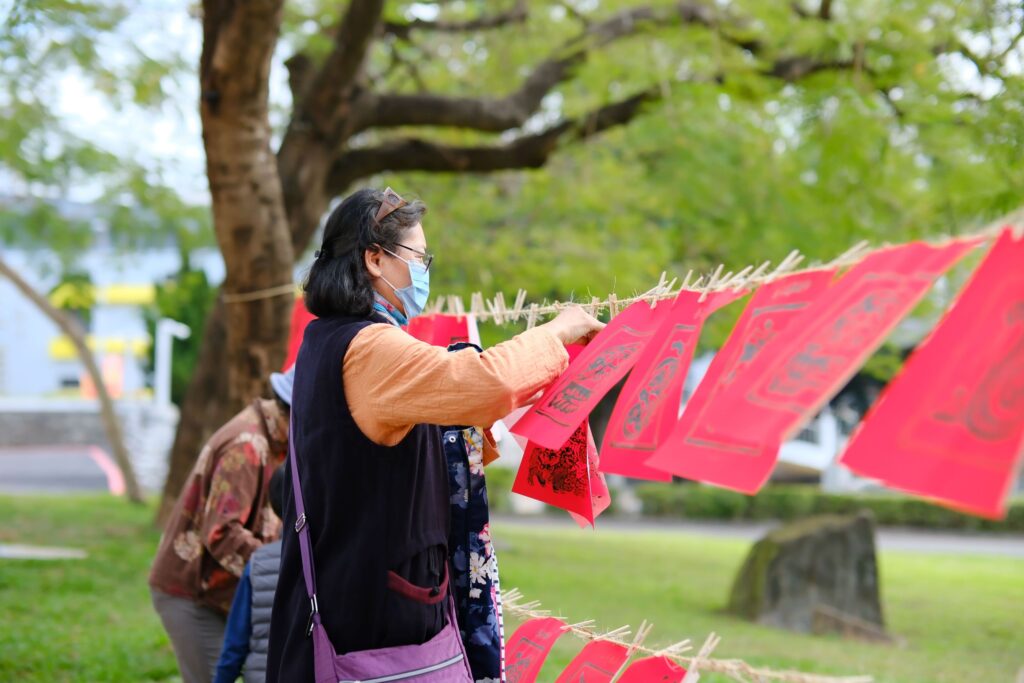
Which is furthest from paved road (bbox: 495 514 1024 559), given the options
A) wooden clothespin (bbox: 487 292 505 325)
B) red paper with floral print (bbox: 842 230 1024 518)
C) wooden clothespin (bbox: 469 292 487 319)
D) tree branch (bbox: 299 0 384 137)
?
red paper with floral print (bbox: 842 230 1024 518)

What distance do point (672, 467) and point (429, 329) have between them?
1.97 meters

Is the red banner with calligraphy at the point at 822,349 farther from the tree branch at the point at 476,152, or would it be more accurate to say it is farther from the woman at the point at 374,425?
the tree branch at the point at 476,152

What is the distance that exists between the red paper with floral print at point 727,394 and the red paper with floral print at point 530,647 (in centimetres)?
106

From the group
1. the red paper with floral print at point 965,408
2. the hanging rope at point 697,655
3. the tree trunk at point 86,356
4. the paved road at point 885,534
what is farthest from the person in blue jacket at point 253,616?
the paved road at point 885,534

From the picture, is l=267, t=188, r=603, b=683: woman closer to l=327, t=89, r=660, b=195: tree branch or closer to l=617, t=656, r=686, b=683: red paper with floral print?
l=617, t=656, r=686, b=683: red paper with floral print

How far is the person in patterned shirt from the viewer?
3.59 meters

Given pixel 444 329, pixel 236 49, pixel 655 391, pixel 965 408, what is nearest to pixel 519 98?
pixel 236 49

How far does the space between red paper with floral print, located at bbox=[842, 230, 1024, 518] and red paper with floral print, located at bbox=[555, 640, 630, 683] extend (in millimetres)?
1141

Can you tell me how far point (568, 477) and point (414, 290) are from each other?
0.79 m

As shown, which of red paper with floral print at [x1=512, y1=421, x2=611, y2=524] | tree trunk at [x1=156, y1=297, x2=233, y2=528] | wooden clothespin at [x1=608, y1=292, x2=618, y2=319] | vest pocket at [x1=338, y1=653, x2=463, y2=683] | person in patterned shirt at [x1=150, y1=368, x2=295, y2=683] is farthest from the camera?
tree trunk at [x1=156, y1=297, x2=233, y2=528]

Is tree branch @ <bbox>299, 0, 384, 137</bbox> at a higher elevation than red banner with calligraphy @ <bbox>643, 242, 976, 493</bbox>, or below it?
higher

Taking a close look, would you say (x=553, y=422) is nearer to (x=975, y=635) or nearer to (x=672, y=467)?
(x=672, y=467)

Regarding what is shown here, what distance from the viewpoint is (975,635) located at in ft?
30.2

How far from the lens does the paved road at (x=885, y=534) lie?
17883 millimetres
